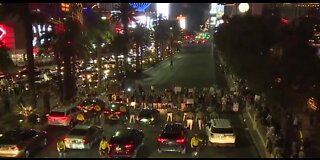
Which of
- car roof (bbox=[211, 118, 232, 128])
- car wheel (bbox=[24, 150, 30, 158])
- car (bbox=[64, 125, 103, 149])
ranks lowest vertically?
car wheel (bbox=[24, 150, 30, 158])

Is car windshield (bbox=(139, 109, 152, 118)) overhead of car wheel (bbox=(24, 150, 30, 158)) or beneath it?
overhead

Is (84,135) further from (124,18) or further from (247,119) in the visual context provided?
(124,18)

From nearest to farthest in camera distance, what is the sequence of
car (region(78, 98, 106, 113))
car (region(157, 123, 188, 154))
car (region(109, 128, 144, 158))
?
car (region(109, 128, 144, 158)), car (region(157, 123, 188, 154)), car (region(78, 98, 106, 113))

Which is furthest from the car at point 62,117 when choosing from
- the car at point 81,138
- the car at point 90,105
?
the car at point 81,138

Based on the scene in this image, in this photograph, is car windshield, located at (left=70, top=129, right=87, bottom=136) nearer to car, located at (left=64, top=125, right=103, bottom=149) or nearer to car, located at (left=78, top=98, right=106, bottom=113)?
car, located at (left=64, top=125, right=103, bottom=149)

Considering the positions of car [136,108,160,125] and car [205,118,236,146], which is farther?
car [136,108,160,125]

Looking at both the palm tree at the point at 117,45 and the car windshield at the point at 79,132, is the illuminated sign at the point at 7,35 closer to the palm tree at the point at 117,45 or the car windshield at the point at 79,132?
the palm tree at the point at 117,45

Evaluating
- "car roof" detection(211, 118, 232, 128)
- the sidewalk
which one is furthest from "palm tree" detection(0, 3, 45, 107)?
the sidewalk

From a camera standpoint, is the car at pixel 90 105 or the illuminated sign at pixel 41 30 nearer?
the car at pixel 90 105

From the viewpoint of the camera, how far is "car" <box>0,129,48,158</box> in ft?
76.2

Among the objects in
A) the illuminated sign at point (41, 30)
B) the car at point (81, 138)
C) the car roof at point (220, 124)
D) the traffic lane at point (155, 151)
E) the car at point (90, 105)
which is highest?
the illuminated sign at point (41, 30)

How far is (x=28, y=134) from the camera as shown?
2475 centimetres

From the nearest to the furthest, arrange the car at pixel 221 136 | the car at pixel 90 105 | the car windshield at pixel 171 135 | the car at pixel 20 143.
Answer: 1. the car at pixel 20 143
2. the car windshield at pixel 171 135
3. the car at pixel 221 136
4. the car at pixel 90 105

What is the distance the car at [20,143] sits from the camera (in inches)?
915
